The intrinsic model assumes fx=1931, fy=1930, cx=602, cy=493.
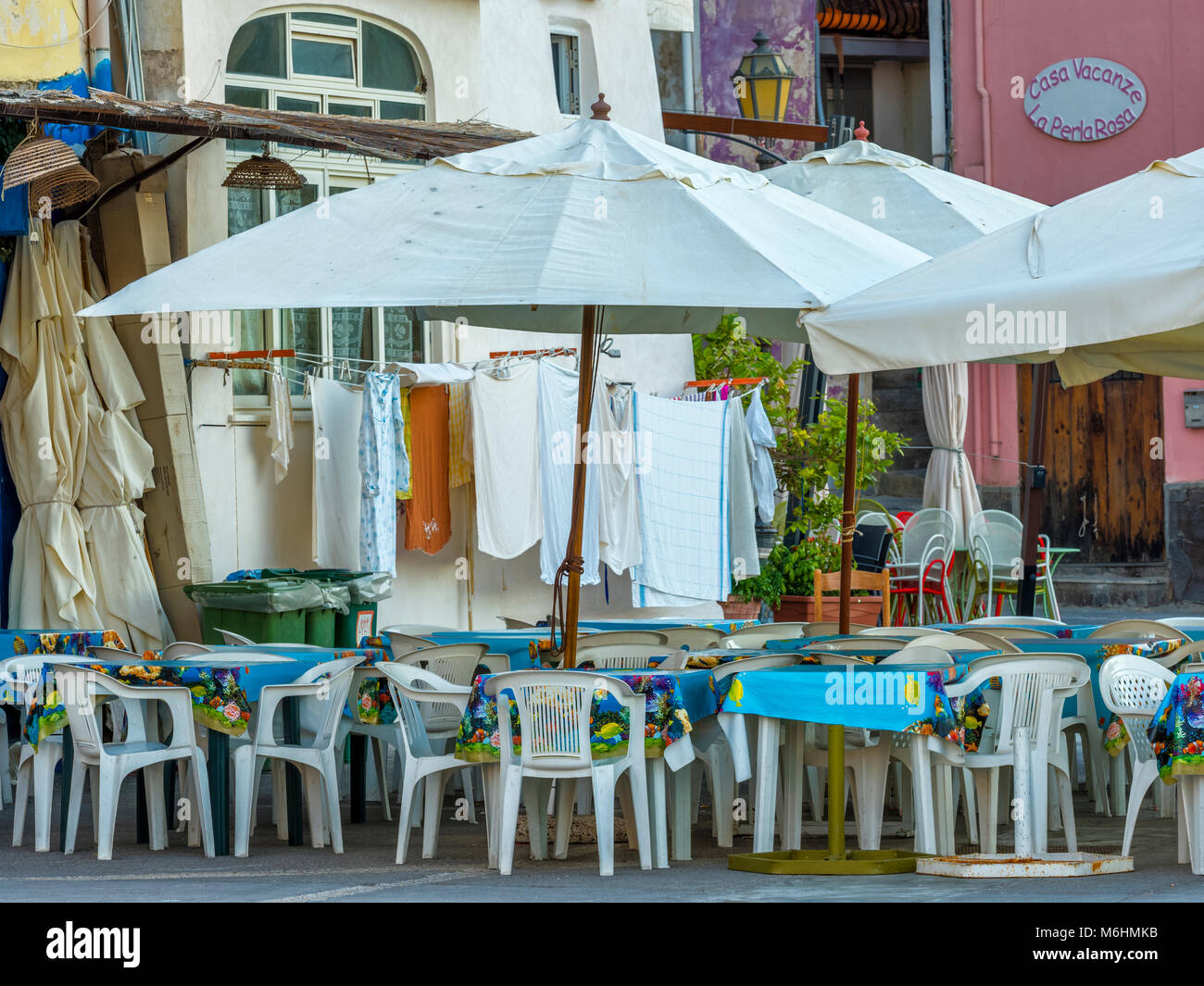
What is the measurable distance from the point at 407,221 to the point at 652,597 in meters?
7.51

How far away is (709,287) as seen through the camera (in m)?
7.42

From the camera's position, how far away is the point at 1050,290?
288 inches

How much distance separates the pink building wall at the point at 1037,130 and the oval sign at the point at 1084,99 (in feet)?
0.32

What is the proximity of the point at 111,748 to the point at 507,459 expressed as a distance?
19.3 ft

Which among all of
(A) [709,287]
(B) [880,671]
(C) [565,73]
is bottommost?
(B) [880,671]

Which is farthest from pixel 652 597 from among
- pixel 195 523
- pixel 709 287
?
pixel 709 287

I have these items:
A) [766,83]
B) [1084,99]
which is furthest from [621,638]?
[1084,99]

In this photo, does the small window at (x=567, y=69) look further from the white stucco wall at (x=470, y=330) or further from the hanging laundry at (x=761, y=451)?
the hanging laundry at (x=761, y=451)

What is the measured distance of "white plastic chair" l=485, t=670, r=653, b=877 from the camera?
7.79 m

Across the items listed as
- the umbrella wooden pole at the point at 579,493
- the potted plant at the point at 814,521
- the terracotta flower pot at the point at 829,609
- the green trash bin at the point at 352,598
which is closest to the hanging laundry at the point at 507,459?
the green trash bin at the point at 352,598
